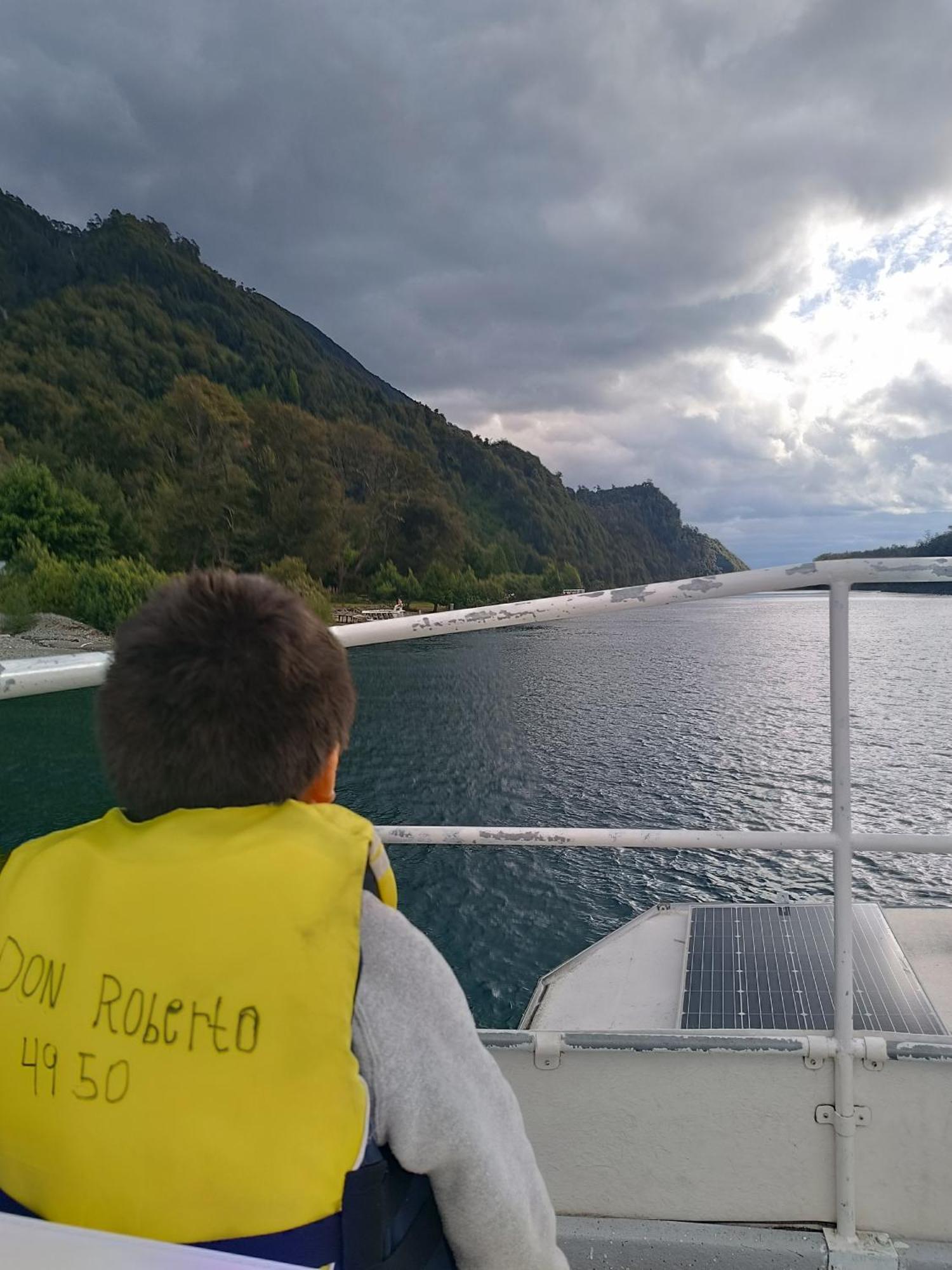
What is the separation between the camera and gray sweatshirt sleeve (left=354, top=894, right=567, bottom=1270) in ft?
2.17

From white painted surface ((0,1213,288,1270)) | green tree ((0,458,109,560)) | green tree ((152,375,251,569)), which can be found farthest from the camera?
green tree ((152,375,251,569))

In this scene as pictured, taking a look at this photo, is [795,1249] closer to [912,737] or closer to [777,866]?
[777,866]

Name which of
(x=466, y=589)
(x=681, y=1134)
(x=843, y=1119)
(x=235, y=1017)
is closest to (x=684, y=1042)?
(x=681, y=1134)

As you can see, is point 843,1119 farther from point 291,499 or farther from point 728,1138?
point 291,499

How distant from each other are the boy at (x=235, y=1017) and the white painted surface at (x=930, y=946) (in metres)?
2.76

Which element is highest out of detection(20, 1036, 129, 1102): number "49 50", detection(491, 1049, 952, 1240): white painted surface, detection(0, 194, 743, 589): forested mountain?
detection(0, 194, 743, 589): forested mountain

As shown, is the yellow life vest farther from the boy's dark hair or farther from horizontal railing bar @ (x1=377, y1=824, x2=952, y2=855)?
horizontal railing bar @ (x1=377, y1=824, x2=952, y2=855)

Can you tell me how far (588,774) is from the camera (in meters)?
20.0

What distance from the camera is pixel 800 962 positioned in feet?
11.9

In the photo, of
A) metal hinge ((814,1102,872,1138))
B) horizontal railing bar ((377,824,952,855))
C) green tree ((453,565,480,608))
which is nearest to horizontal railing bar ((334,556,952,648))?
horizontal railing bar ((377,824,952,855))

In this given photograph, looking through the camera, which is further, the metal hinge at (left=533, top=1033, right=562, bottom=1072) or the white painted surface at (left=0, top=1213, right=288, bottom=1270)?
the metal hinge at (left=533, top=1033, right=562, bottom=1072)

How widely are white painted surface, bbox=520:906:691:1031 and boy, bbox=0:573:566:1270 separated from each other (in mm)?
2718

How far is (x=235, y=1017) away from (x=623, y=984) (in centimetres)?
382

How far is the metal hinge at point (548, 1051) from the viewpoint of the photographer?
1.52 m
